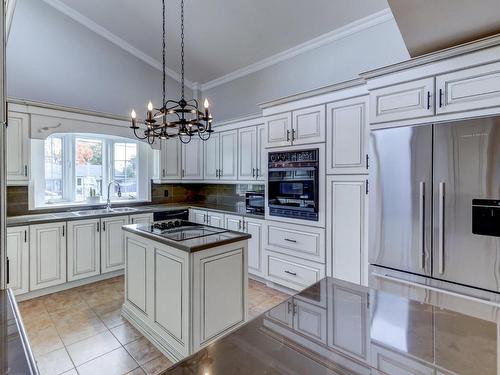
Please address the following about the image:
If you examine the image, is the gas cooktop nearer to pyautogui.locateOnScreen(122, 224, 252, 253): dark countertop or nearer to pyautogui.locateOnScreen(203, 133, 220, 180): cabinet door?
pyautogui.locateOnScreen(122, 224, 252, 253): dark countertop

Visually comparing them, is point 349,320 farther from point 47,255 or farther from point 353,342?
point 47,255

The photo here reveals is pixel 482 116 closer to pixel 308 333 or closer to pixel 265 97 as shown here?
pixel 308 333

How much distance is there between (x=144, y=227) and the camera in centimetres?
260

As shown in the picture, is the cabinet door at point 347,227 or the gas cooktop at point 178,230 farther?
the cabinet door at point 347,227

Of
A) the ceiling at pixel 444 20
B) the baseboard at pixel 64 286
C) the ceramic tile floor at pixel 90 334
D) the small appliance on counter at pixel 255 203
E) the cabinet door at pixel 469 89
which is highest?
the ceiling at pixel 444 20

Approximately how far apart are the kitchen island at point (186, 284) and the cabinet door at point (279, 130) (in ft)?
4.88

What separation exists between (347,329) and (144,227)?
7.15 ft

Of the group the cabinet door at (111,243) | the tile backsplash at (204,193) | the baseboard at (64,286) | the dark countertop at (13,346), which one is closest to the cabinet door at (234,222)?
the tile backsplash at (204,193)

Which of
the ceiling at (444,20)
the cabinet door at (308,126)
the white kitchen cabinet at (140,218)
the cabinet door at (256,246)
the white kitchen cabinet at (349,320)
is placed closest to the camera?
the white kitchen cabinet at (349,320)

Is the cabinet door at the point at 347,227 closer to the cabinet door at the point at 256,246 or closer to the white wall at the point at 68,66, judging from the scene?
the cabinet door at the point at 256,246

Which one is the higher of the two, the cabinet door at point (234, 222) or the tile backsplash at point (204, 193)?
the tile backsplash at point (204, 193)

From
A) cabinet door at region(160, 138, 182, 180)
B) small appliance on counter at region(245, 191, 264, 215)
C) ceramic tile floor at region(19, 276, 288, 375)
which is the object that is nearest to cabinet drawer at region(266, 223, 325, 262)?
small appliance on counter at region(245, 191, 264, 215)

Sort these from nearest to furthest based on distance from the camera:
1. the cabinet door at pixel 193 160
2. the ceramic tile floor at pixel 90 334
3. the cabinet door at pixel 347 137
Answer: the ceramic tile floor at pixel 90 334 → the cabinet door at pixel 347 137 → the cabinet door at pixel 193 160

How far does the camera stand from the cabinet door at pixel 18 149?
326cm
